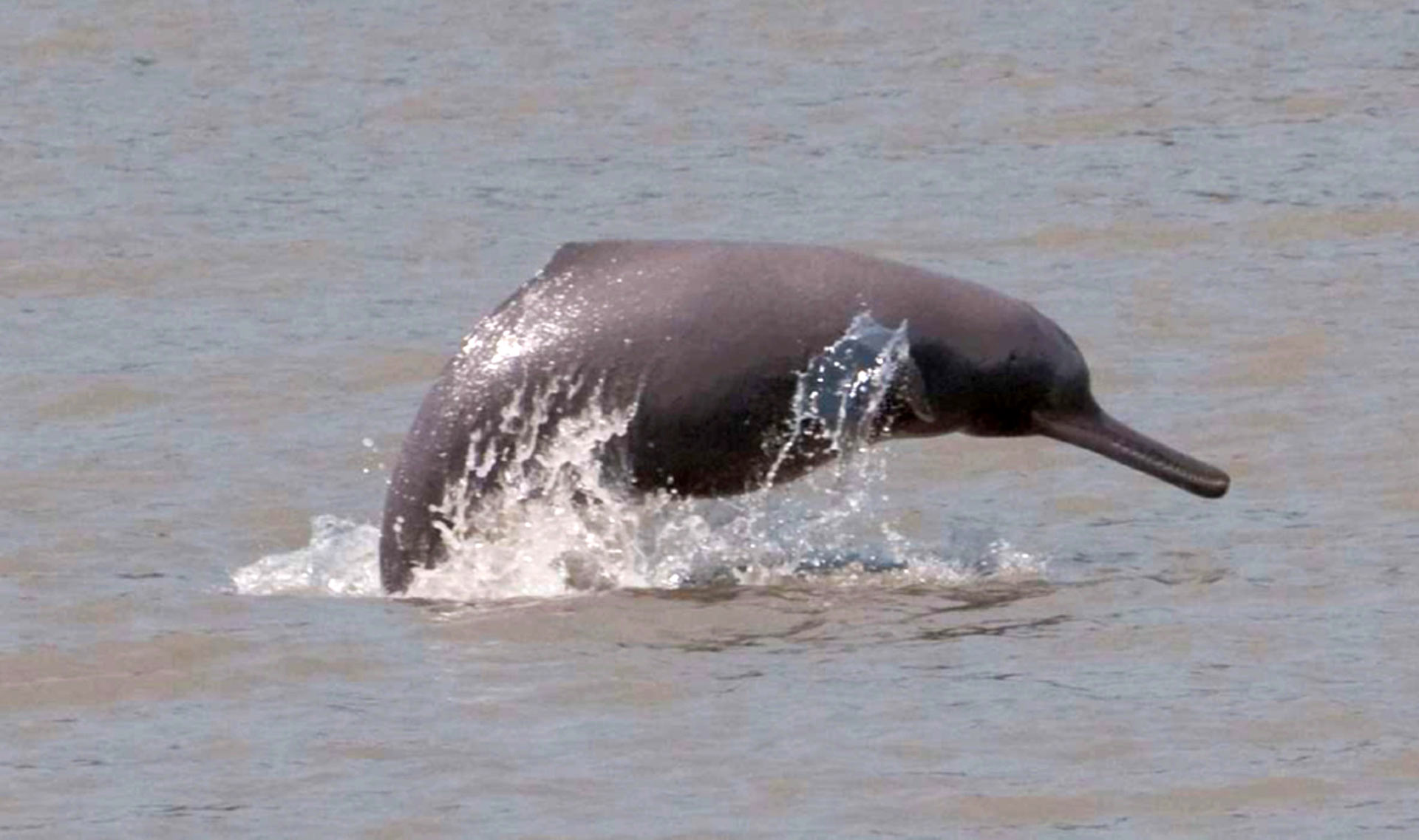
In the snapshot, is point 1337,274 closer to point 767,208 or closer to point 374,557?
point 767,208

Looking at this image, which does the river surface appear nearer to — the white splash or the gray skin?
the white splash

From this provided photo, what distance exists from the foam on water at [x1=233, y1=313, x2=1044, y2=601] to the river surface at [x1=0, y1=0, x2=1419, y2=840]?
0.10 meters

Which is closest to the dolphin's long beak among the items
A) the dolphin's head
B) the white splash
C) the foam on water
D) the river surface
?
the dolphin's head

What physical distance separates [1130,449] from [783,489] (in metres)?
1.15

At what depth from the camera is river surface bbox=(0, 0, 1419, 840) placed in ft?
31.4

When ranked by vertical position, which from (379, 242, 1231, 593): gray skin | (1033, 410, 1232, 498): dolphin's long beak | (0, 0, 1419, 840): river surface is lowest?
(0, 0, 1419, 840): river surface

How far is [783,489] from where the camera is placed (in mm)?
12586

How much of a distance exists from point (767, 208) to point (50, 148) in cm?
493

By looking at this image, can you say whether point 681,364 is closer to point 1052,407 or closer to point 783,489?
point 783,489

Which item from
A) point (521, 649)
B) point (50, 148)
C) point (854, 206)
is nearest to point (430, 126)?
point (50, 148)

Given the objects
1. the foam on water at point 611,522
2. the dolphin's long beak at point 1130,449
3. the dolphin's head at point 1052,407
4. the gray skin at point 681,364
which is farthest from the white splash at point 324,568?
the dolphin's long beak at point 1130,449

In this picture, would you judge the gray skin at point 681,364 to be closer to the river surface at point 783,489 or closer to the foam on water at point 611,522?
the foam on water at point 611,522

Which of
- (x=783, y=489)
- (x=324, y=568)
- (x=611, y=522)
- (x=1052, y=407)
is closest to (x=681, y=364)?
(x=611, y=522)

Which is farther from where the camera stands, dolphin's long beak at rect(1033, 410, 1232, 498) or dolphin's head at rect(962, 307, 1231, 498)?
dolphin's long beak at rect(1033, 410, 1232, 498)
